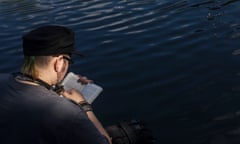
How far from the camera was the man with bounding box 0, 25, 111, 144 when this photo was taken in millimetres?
3352

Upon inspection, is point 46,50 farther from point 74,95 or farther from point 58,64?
point 74,95

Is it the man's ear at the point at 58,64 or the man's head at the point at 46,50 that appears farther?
the man's ear at the point at 58,64

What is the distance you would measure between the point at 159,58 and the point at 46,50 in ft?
19.7

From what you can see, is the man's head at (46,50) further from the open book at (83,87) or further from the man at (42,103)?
the open book at (83,87)

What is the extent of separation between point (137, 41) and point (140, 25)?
4.47ft

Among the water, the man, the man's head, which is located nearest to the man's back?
the man

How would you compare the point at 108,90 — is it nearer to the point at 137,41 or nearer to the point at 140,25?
the point at 137,41

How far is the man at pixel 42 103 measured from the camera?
11.0ft

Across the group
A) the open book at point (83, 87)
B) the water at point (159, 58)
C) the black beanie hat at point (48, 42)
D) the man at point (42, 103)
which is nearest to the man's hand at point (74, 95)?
the open book at point (83, 87)

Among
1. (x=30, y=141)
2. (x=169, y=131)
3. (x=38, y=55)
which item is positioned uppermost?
(x=38, y=55)

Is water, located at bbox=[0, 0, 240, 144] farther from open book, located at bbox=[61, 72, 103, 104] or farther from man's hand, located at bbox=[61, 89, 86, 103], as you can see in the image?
man's hand, located at bbox=[61, 89, 86, 103]

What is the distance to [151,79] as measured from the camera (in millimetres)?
8461

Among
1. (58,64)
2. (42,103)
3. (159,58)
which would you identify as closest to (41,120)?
(42,103)

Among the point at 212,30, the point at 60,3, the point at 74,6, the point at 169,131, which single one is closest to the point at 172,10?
the point at 212,30
